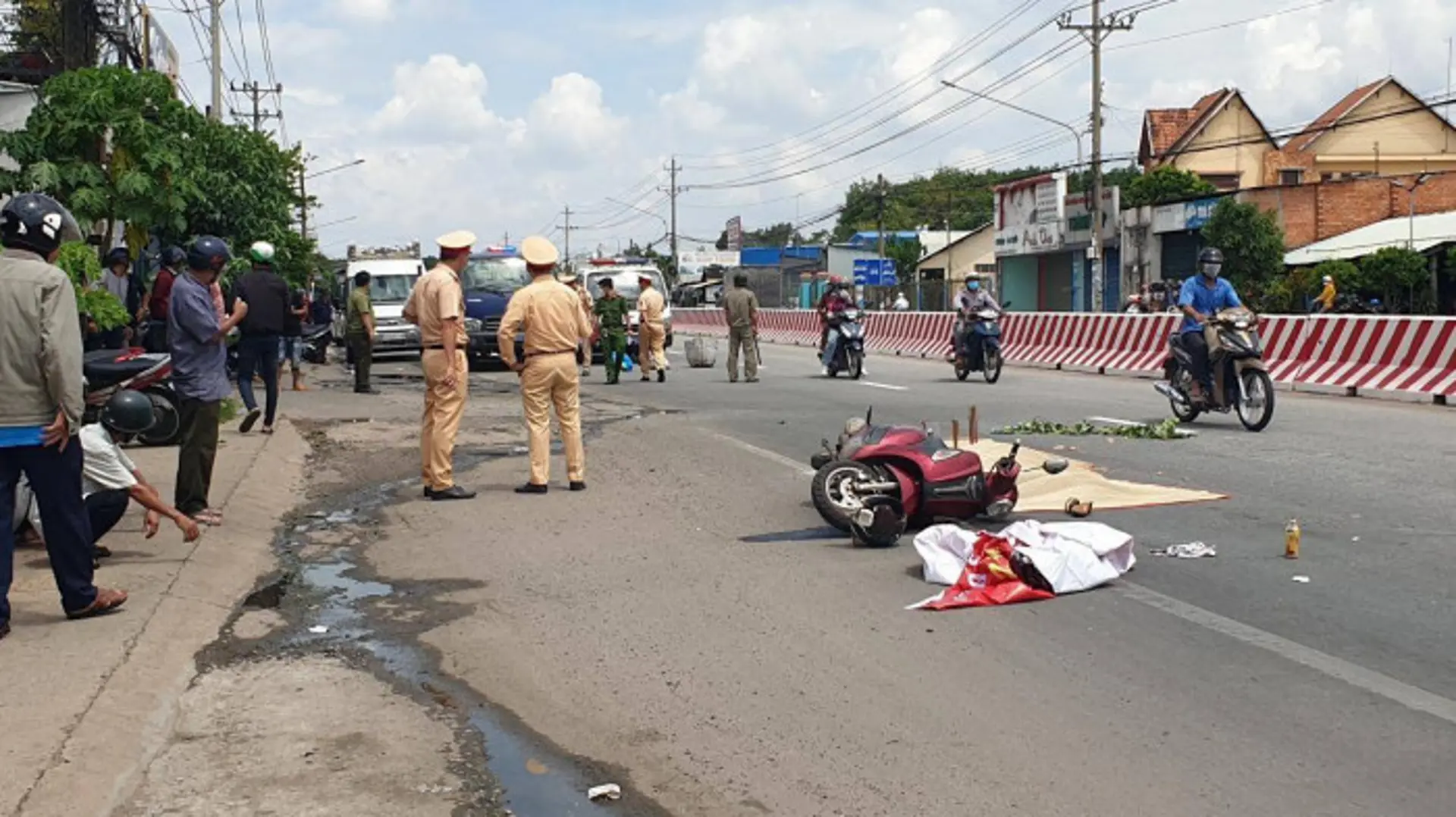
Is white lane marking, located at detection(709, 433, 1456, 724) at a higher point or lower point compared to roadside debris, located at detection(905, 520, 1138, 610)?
lower

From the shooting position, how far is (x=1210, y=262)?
1433cm

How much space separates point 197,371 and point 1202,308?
9.76 m

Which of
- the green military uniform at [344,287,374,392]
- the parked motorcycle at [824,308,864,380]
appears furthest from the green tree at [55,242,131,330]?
the parked motorcycle at [824,308,864,380]

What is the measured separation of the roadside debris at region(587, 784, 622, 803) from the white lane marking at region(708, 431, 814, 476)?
23.1 ft

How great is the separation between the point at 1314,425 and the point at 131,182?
1269cm

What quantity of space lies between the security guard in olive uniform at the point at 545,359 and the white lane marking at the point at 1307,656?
4914 millimetres

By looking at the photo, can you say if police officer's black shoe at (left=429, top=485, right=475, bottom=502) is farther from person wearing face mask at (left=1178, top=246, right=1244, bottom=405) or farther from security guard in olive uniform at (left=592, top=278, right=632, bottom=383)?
security guard in olive uniform at (left=592, top=278, right=632, bottom=383)

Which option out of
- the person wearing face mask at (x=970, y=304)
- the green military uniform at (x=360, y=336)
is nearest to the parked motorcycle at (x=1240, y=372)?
the person wearing face mask at (x=970, y=304)

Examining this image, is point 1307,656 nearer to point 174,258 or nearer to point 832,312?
point 174,258

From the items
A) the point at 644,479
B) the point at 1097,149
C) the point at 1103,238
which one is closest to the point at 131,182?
the point at 644,479

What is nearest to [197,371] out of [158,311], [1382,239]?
[158,311]

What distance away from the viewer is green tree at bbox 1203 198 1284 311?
44281mm

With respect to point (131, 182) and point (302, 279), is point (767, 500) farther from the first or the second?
point (302, 279)

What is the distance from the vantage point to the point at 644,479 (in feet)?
38.2
